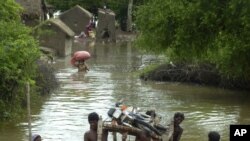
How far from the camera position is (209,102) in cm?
2444

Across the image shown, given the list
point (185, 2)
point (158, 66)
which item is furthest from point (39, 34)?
point (185, 2)

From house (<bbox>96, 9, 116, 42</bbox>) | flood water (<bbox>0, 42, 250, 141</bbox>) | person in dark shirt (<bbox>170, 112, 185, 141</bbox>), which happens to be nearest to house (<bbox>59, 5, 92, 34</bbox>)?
house (<bbox>96, 9, 116, 42</bbox>)

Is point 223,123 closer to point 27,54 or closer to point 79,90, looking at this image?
point 27,54

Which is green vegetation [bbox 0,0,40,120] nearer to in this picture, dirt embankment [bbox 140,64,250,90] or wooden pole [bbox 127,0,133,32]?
dirt embankment [bbox 140,64,250,90]

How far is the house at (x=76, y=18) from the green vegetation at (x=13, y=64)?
133 feet

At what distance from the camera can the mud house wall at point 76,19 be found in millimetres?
60688

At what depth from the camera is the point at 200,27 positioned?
20.0 m

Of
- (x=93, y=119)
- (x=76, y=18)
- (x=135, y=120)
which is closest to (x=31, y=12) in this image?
(x=76, y=18)

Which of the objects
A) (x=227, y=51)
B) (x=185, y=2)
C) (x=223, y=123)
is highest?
(x=185, y=2)

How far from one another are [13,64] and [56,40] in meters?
26.1

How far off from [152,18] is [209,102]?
176 inches

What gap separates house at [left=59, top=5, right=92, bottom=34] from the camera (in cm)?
6069

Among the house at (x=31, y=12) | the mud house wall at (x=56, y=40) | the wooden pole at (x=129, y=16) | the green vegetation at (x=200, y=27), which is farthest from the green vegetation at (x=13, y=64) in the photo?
the wooden pole at (x=129, y=16)

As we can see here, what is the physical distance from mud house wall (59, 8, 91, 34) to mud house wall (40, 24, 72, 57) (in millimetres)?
16755
